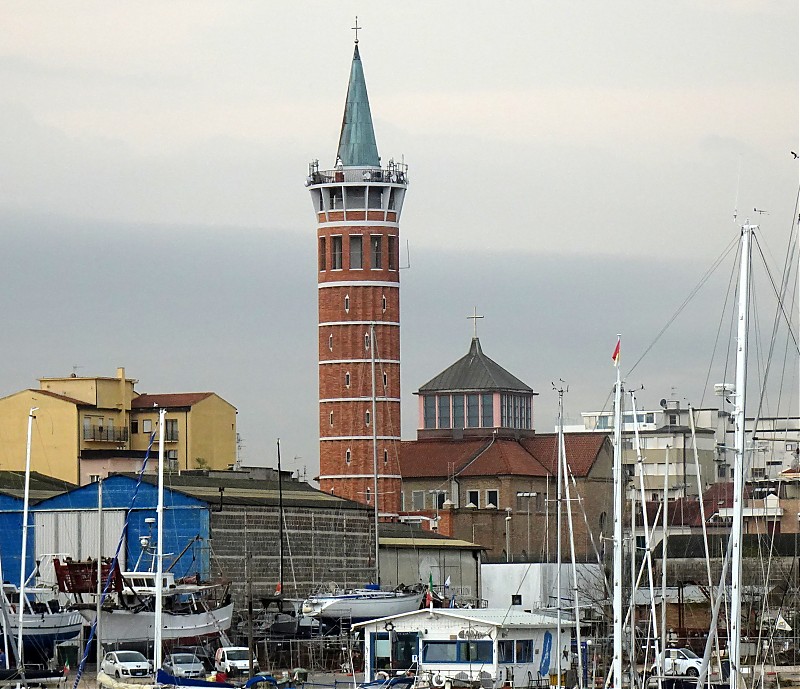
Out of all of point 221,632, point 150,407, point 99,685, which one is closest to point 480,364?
point 150,407

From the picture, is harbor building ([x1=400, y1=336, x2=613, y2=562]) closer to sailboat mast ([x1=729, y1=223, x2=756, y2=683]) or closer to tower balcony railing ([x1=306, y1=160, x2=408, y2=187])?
tower balcony railing ([x1=306, y1=160, x2=408, y2=187])

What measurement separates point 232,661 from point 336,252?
5093 centimetres

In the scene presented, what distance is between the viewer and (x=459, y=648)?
50750mm

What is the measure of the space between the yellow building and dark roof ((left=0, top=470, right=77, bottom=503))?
1407cm

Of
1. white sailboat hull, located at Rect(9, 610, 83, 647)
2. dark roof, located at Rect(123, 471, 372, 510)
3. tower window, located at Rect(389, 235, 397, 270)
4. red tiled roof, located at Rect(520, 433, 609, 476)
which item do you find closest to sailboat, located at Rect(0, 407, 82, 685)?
white sailboat hull, located at Rect(9, 610, 83, 647)

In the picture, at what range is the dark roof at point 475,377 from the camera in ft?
418

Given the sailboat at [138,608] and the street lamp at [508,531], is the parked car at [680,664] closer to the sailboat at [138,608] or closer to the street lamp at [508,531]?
the sailboat at [138,608]

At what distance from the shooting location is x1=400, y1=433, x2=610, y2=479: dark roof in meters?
116

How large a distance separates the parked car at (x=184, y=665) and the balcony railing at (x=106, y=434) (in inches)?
2303

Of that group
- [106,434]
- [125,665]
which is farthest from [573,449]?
[125,665]

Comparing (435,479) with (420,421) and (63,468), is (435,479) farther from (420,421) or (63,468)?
(63,468)

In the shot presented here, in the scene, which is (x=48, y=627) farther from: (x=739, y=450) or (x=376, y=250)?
(x=376, y=250)

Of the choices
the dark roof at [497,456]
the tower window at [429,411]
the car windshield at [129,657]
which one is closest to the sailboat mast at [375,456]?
the dark roof at [497,456]

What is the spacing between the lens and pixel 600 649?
2384 inches
